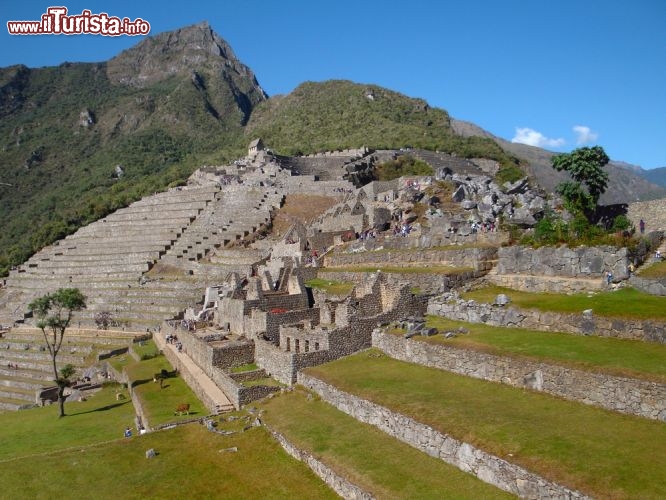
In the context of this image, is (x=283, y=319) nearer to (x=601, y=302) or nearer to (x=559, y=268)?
(x=559, y=268)

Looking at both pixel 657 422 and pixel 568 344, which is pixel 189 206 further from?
pixel 657 422

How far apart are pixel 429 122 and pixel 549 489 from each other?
101 metres

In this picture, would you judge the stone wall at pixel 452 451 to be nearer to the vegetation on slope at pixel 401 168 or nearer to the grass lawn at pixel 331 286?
the grass lawn at pixel 331 286

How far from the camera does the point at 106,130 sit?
A: 145500mm

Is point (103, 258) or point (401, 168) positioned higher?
point (401, 168)

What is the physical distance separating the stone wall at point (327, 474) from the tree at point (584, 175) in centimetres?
2115

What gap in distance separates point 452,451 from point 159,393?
54.3 feet

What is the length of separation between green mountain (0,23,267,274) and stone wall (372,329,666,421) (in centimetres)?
6235

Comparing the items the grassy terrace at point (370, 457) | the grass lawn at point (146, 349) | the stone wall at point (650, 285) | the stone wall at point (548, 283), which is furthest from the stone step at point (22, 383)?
the stone wall at point (650, 285)

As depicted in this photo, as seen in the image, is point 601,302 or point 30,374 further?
point 30,374

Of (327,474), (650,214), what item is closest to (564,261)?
(650,214)

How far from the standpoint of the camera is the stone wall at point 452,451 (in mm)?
9375

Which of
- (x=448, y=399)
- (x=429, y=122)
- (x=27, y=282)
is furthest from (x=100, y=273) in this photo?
(x=429, y=122)

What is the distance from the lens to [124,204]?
74625 millimetres
